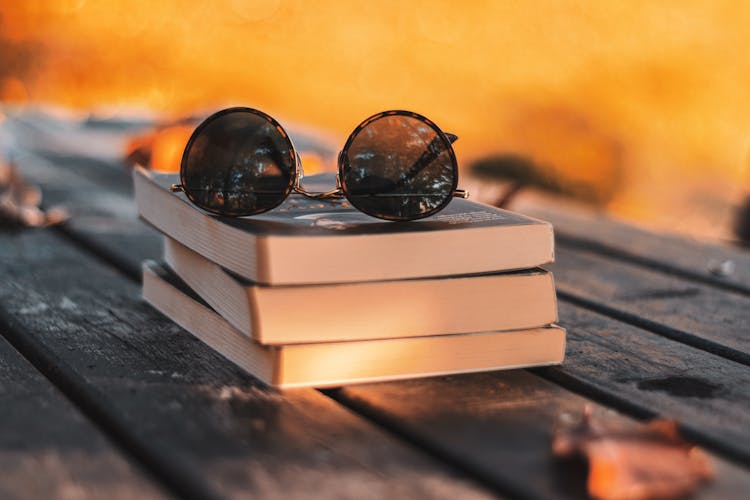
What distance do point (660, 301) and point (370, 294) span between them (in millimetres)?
594

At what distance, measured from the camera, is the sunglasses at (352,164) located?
3.09 feet

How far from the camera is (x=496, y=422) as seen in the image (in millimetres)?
788

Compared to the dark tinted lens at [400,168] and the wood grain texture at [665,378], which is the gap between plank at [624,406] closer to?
the wood grain texture at [665,378]

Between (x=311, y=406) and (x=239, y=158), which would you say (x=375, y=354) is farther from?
(x=239, y=158)

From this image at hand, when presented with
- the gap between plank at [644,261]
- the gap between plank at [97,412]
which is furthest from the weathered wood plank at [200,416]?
the gap between plank at [644,261]

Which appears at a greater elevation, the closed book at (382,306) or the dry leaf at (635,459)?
the closed book at (382,306)

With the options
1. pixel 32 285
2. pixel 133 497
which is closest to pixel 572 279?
pixel 32 285

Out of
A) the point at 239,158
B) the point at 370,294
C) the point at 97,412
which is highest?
the point at 239,158

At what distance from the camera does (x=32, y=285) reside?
1219 mm

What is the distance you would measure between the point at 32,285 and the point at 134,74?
4855mm

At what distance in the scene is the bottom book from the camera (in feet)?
2.79

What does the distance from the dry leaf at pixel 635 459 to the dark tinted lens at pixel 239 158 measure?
0.39 meters

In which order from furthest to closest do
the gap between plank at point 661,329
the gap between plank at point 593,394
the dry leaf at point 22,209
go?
the dry leaf at point 22,209, the gap between plank at point 661,329, the gap between plank at point 593,394

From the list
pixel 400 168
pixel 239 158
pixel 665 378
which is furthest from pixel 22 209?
pixel 665 378
